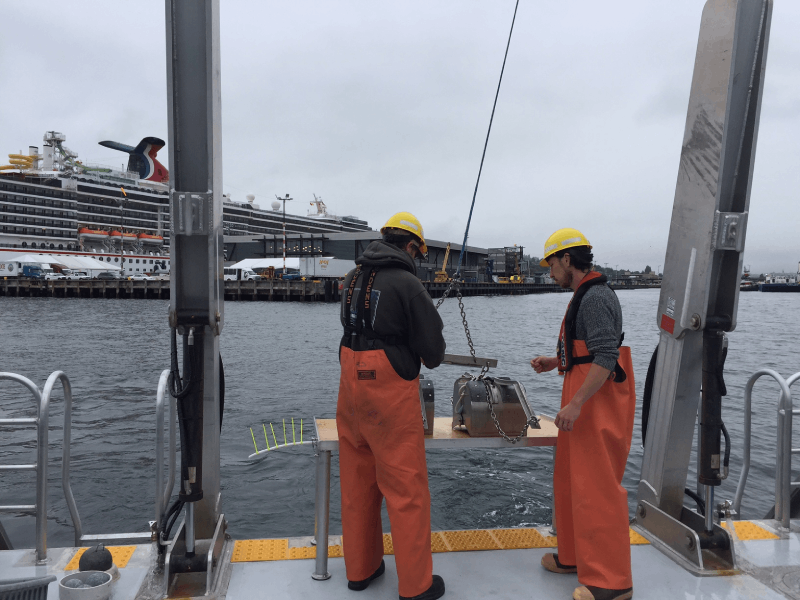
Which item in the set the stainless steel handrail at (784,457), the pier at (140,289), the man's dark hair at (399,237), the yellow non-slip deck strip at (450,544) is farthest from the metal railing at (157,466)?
the pier at (140,289)

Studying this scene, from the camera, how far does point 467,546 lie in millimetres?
3246

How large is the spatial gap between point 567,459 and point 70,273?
2828 inches

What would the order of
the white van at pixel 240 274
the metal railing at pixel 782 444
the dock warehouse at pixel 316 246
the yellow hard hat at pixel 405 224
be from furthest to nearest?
the dock warehouse at pixel 316 246 < the white van at pixel 240 274 < the metal railing at pixel 782 444 < the yellow hard hat at pixel 405 224

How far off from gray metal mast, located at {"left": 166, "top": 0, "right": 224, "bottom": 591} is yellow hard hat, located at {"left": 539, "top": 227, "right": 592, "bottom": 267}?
1.67m

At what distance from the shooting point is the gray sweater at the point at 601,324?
2.53m

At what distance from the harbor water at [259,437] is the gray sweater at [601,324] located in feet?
14.1

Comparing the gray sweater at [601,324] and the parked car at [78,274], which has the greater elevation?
the gray sweater at [601,324]

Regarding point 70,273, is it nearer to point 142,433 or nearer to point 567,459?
point 142,433

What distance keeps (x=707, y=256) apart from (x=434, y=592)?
88.6 inches

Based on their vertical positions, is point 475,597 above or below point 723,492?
above

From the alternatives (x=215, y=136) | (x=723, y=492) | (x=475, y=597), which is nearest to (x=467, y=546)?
(x=475, y=597)

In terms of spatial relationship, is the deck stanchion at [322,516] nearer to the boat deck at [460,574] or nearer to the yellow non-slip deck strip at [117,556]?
the boat deck at [460,574]

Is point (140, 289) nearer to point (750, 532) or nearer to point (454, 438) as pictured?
point (454, 438)

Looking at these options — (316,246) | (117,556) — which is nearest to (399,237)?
(117,556)
